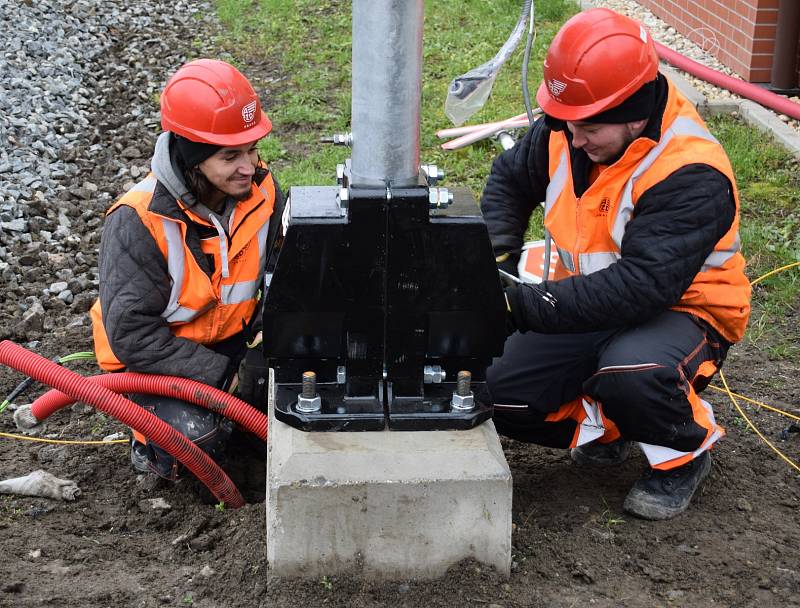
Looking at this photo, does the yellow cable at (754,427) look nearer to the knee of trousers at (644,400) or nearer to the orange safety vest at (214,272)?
the knee of trousers at (644,400)

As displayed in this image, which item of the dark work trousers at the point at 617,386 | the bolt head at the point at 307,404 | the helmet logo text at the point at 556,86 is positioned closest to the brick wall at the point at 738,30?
the dark work trousers at the point at 617,386

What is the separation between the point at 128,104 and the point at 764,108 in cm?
517

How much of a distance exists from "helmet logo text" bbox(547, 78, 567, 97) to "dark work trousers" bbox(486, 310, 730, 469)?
83 centimetres

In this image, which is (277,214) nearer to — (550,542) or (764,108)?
(550,542)

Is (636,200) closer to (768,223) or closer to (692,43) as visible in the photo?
(768,223)

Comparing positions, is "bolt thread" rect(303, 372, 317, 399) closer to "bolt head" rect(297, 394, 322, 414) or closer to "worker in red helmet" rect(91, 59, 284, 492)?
"bolt head" rect(297, 394, 322, 414)

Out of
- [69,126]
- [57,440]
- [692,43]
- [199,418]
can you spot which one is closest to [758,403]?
[199,418]

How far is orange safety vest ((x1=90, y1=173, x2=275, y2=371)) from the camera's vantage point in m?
3.53

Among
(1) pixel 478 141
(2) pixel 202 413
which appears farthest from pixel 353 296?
(1) pixel 478 141

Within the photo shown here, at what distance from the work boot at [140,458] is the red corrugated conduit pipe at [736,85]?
16.5ft

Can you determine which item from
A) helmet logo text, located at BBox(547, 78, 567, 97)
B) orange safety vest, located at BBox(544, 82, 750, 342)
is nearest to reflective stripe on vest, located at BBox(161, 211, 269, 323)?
orange safety vest, located at BBox(544, 82, 750, 342)

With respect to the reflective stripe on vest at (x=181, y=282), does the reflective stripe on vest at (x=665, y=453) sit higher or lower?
lower

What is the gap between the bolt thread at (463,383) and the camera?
9.84 feet

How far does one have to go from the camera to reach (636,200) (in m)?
3.19
